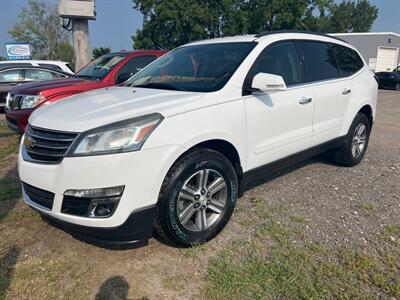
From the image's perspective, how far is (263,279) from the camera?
8.70 feet

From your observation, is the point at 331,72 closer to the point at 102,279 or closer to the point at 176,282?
the point at 176,282

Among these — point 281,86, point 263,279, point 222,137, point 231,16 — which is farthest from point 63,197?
point 231,16

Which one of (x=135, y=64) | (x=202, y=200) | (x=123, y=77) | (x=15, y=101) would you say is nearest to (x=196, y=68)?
(x=202, y=200)

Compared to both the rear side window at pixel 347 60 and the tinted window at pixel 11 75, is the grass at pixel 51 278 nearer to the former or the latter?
the rear side window at pixel 347 60

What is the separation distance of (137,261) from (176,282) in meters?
0.41

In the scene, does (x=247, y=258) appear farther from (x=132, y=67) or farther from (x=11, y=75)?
(x=11, y=75)

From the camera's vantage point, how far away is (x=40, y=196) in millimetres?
2799

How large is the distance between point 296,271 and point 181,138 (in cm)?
134

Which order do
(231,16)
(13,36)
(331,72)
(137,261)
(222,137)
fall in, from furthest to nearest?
(13,36), (231,16), (331,72), (222,137), (137,261)

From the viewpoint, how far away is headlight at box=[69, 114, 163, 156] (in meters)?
2.53

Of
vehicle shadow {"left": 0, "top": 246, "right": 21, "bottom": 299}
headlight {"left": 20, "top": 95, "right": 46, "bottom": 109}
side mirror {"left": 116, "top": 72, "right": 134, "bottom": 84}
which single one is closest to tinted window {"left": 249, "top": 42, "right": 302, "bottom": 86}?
vehicle shadow {"left": 0, "top": 246, "right": 21, "bottom": 299}

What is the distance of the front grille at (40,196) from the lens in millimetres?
2715

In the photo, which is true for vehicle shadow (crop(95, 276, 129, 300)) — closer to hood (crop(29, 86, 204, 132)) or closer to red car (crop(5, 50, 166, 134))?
hood (crop(29, 86, 204, 132))

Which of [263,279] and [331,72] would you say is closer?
[263,279]
